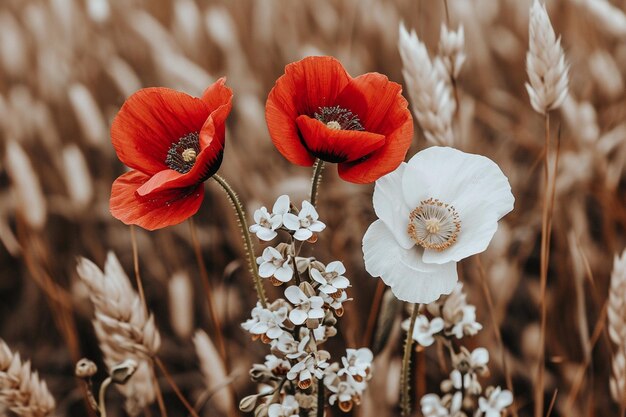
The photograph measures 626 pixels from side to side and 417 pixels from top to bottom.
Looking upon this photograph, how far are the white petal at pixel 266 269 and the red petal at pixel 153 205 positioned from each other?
0.06 m

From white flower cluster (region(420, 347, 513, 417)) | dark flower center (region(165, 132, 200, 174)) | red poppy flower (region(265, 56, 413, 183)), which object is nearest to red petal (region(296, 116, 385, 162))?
red poppy flower (region(265, 56, 413, 183))

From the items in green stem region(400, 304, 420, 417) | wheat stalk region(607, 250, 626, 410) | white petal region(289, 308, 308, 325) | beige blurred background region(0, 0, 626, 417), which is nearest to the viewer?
white petal region(289, 308, 308, 325)

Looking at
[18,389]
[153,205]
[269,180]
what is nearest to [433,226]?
[153,205]

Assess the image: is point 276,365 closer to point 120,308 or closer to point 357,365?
point 357,365

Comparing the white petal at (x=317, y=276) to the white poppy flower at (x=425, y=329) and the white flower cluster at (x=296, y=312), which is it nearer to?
the white flower cluster at (x=296, y=312)

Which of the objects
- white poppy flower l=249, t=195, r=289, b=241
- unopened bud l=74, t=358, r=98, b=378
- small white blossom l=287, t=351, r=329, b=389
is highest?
white poppy flower l=249, t=195, r=289, b=241

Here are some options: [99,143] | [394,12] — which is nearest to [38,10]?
[99,143]

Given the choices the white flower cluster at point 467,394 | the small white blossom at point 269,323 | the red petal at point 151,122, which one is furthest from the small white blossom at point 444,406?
the red petal at point 151,122

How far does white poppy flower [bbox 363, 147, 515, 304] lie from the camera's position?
508 millimetres

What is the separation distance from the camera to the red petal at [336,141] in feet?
1.56

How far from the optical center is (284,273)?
1.56 feet

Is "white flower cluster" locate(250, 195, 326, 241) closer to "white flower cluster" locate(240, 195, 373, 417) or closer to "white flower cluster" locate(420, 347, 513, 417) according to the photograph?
"white flower cluster" locate(240, 195, 373, 417)

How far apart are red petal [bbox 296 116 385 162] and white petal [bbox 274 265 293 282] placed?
0.08 metres

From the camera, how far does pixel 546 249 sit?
2.49ft
